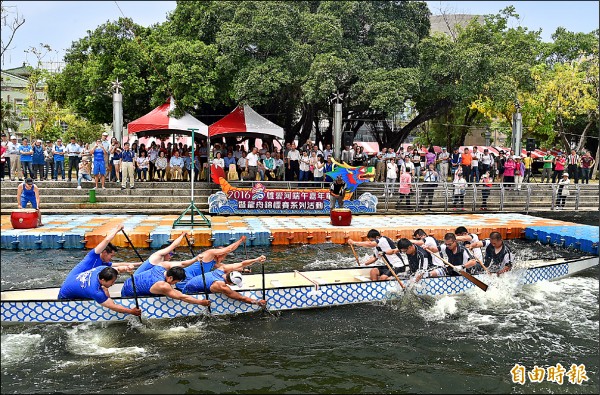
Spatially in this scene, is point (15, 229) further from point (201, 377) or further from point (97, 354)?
point (201, 377)

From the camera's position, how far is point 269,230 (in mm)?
15664

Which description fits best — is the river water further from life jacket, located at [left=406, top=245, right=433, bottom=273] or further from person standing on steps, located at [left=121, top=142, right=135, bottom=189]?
person standing on steps, located at [left=121, top=142, right=135, bottom=189]

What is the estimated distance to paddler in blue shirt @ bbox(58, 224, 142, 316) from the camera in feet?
28.0

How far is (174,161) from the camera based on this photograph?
21594 millimetres

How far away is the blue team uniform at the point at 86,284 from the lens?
8570 mm

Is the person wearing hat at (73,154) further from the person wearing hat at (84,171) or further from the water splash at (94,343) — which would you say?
the water splash at (94,343)

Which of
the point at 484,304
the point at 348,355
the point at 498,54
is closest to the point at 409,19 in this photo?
the point at 498,54

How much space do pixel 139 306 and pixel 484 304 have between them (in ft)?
20.8

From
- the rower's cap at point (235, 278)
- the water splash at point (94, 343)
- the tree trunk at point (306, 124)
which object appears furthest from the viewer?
the tree trunk at point (306, 124)

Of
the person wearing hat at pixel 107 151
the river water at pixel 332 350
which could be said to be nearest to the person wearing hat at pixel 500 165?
the river water at pixel 332 350

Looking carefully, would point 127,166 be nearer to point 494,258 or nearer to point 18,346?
point 18,346

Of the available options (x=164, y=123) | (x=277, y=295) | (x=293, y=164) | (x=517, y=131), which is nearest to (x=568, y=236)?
(x=517, y=131)

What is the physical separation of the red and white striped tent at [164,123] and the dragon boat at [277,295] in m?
11.8

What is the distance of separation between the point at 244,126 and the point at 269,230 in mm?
7328
